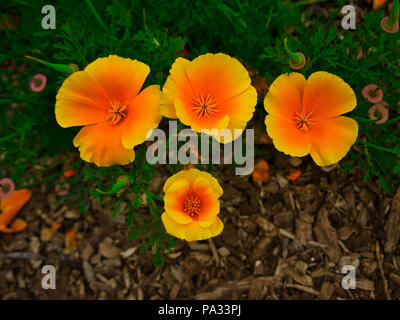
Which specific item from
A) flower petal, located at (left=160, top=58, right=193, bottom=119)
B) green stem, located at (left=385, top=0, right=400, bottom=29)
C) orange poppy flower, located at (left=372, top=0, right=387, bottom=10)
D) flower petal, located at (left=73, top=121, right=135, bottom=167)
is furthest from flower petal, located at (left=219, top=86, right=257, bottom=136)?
orange poppy flower, located at (left=372, top=0, right=387, bottom=10)

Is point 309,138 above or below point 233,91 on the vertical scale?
below

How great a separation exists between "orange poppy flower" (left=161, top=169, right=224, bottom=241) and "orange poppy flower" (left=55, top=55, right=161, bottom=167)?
20 cm

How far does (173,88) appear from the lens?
50.9 inches

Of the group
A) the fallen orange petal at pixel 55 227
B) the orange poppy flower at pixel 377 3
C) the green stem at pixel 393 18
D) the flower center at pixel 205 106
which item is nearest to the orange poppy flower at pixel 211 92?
the flower center at pixel 205 106

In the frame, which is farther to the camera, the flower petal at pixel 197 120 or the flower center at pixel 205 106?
the flower center at pixel 205 106

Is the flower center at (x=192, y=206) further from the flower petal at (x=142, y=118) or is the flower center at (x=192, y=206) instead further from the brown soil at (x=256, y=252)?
the brown soil at (x=256, y=252)

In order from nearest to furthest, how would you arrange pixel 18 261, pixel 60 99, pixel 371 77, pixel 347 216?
pixel 60 99 → pixel 371 77 → pixel 347 216 → pixel 18 261

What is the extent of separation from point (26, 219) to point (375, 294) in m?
1.96

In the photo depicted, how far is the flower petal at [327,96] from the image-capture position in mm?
1363

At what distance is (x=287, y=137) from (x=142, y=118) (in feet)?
1.75

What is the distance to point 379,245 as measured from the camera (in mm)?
1921

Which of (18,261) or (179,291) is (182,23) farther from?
(18,261)

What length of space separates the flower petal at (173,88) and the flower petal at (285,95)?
309 millimetres
